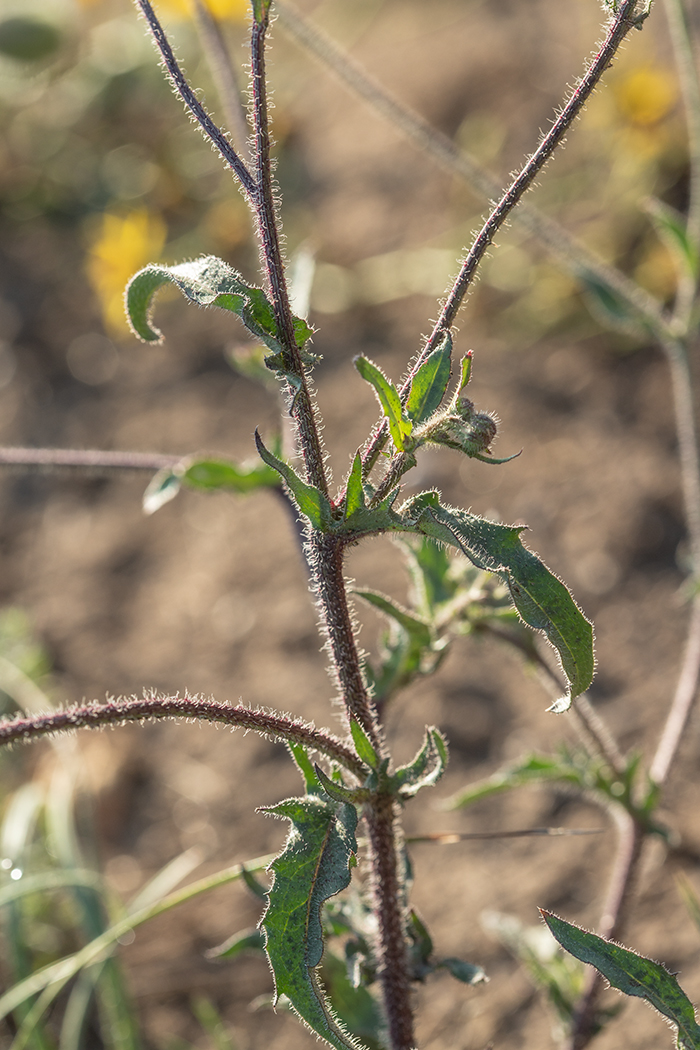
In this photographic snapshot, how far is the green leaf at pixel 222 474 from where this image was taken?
1.46 metres

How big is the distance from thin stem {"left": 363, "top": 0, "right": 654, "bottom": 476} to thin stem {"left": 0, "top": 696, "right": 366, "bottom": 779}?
0.34 metres

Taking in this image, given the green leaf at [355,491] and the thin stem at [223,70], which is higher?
the thin stem at [223,70]

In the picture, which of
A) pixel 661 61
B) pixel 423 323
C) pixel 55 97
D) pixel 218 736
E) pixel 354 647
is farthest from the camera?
pixel 55 97

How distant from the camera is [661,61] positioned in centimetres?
378

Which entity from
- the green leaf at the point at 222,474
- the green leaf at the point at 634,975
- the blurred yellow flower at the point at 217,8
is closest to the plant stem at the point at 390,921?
the green leaf at the point at 634,975

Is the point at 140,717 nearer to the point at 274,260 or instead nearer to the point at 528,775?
the point at 274,260

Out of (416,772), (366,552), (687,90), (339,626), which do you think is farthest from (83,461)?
(687,90)

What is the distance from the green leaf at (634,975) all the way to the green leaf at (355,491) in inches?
19.7

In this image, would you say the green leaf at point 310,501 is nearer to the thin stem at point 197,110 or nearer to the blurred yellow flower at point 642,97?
the thin stem at point 197,110

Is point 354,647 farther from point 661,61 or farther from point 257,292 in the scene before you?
point 661,61

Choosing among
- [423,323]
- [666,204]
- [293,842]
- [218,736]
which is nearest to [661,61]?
[666,204]

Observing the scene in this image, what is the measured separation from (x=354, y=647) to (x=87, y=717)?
1.07 feet

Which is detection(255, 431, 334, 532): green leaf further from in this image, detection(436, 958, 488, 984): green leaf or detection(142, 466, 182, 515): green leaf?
detection(436, 958, 488, 984): green leaf

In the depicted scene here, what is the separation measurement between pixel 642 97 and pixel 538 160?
2.78 metres
